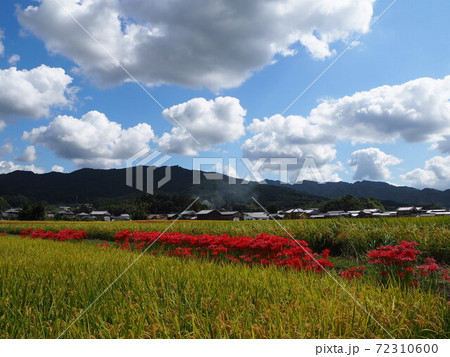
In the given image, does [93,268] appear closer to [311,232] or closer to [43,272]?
[43,272]

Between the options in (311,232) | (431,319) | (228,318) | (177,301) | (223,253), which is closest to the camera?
(228,318)

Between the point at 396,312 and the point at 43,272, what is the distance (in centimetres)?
599

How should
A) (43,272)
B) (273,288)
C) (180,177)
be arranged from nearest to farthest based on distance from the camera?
(273,288), (43,272), (180,177)

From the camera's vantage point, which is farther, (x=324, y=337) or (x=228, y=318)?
(x=228, y=318)

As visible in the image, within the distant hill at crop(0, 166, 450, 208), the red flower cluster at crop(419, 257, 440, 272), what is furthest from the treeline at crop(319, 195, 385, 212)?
the red flower cluster at crop(419, 257, 440, 272)

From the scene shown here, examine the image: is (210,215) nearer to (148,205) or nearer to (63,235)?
(148,205)

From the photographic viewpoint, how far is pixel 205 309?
12.4 feet

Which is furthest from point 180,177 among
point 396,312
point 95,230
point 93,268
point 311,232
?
point 396,312

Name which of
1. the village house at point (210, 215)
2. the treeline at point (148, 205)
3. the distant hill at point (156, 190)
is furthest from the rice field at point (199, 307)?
the village house at point (210, 215)

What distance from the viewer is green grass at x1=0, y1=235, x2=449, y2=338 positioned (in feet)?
10.3

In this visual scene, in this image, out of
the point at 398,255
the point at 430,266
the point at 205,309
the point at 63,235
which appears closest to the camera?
the point at 205,309

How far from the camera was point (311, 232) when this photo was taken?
1150cm

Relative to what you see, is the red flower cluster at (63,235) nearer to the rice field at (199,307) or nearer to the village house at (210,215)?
the rice field at (199,307)

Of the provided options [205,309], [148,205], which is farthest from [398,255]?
[148,205]
